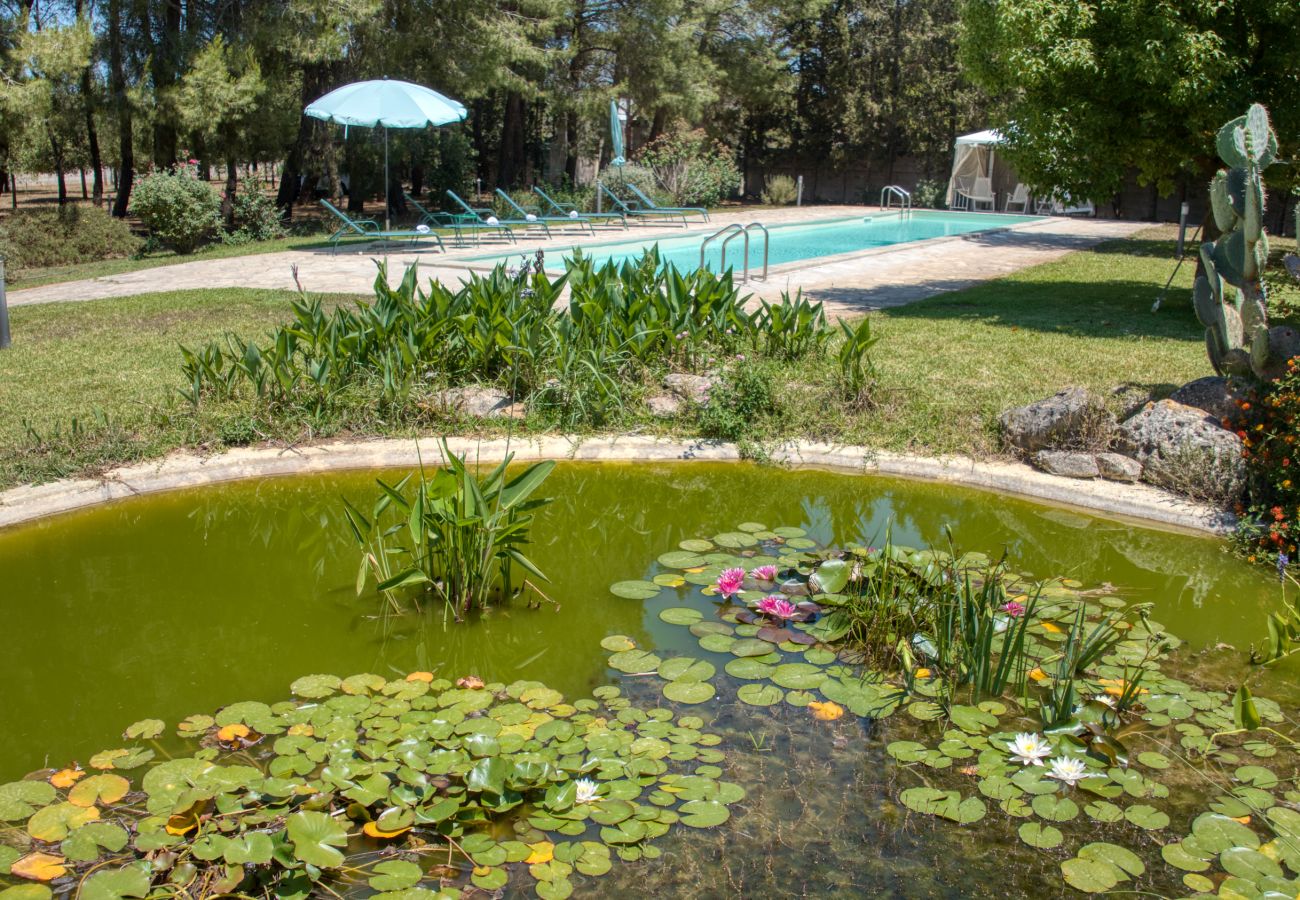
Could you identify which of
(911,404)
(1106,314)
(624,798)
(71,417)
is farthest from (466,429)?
(1106,314)

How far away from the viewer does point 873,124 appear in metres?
30.9

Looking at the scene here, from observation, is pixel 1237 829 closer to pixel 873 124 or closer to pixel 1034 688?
pixel 1034 688

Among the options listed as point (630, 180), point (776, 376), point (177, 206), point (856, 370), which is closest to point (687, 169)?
point (630, 180)

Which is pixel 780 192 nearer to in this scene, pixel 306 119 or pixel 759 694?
pixel 306 119

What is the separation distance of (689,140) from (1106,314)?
57.3 feet

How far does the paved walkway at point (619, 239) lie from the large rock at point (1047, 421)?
13.5 ft

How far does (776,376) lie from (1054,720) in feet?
11.6

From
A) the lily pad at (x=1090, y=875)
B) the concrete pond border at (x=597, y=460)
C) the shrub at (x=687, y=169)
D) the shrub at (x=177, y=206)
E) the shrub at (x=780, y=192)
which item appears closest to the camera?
the lily pad at (x=1090, y=875)

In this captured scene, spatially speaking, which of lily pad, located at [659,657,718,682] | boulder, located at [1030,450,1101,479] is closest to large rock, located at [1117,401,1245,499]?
boulder, located at [1030,450,1101,479]

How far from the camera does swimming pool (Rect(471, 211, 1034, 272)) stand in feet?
49.4

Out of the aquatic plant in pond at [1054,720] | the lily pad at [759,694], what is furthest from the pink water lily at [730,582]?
the lily pad at [759,694]

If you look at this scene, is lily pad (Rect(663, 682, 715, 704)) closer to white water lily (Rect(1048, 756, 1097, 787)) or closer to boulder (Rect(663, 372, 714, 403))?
white water lily (Rect(1048, 756, 1097, 787))

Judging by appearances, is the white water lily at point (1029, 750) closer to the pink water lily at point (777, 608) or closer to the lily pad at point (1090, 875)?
the lily pad at point (1090, 875)

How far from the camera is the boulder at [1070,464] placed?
5.73m
